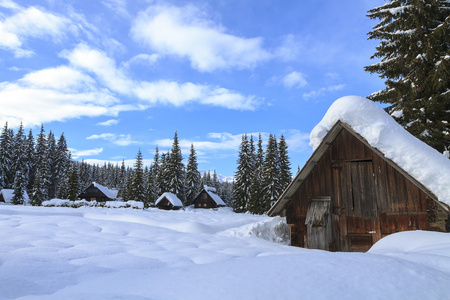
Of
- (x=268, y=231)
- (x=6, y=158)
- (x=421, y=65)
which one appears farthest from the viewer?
(x=6, y=158)

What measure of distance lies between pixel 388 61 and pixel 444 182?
964 cm

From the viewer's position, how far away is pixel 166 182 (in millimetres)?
51031

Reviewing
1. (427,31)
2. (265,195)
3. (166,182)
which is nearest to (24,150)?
(166,182)

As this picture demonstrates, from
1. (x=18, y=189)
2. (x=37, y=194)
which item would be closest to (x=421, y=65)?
(x=37, y=194)

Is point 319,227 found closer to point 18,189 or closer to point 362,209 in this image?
point 362,209

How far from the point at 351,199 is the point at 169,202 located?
38.5 meters

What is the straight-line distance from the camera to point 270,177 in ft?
137

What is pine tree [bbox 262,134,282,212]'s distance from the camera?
1629 inches

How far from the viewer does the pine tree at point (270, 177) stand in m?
41.4

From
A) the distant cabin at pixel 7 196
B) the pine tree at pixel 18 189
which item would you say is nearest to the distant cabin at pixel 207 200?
the distant cabin at pixel 7 196

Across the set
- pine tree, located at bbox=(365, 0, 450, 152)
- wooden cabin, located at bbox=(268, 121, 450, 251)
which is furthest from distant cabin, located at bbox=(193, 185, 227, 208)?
wooden cabin, located at bbox=(268, 121, 450, 251)

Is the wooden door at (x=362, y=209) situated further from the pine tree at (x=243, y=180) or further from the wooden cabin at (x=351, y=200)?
the pine tree at (x=243, y=180)

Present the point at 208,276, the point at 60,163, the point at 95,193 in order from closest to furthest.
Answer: the point at 208,276 → the point at 95,193 → the point at 60,163

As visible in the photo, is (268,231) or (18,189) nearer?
(268,231)
